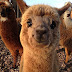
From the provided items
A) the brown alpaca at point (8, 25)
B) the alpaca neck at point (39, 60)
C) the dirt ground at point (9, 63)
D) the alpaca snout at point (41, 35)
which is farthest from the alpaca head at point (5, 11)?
the dirt ground at point (9, 63)

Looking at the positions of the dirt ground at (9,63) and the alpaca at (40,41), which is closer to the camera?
the alpaca at (40,41)

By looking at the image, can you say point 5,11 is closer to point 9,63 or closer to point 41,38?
point 41,38

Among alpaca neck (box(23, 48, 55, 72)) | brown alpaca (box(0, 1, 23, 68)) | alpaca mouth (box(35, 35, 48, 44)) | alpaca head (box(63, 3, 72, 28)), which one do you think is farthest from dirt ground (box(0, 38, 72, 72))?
alpaca mouth (box(35, 35, 48, 44))

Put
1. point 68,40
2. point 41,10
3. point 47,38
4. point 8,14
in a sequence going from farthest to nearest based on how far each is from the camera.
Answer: point 68,40 < point 8,14 < point 41,10 < point 47,38

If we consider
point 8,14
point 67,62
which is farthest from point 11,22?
point 67,62

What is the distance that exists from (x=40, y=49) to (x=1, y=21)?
1.26 meters

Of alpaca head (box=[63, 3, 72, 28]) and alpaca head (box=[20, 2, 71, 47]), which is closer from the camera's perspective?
alpaca head (box=[20, 2, 71, 47])

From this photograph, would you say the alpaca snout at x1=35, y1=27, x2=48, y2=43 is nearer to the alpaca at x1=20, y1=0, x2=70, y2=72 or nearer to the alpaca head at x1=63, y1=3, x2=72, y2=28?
the alpaca at x1=20, y1=0, x2=70, y2=72

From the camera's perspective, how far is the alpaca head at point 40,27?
0.97 meters

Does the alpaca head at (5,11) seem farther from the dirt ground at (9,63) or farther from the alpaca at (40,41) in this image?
the dirt ground at (9,63)

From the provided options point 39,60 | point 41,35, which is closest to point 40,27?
point 41,35

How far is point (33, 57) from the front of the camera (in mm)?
1213

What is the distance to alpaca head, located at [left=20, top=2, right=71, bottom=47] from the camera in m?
0.97

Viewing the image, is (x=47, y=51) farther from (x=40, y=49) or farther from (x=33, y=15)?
(x=33, y=15)
